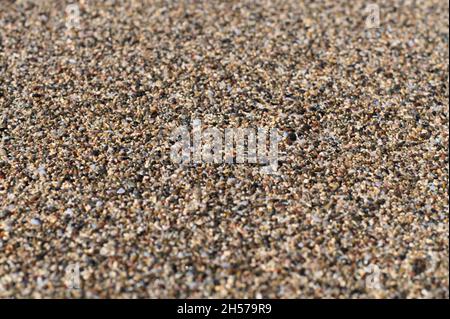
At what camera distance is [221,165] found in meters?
2.64

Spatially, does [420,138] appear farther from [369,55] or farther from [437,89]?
[369,55]

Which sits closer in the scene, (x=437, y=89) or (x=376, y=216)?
(x=376, y=216)

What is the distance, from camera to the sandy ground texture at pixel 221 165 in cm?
223

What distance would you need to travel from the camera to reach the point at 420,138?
2.88 m

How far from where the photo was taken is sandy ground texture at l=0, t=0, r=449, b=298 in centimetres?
223

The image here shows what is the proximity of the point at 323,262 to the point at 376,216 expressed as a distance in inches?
13.4

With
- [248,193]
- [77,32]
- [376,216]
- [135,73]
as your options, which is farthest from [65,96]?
[376,216]

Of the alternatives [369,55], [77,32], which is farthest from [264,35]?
[77,32]
